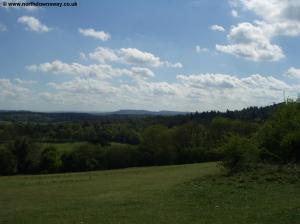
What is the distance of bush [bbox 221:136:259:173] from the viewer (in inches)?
1257

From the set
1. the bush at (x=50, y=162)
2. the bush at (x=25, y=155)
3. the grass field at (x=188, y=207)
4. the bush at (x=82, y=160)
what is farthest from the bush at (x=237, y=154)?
the bush at (x=25, y=155)

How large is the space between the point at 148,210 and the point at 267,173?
11637 mm

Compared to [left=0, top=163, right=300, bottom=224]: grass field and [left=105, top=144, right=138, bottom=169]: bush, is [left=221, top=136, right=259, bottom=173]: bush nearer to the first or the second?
[left=0, top=163, right=300, bottom=224]: grass field

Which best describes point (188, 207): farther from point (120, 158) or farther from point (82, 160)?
point (120, 158)

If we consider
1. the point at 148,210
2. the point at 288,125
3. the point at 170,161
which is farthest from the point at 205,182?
the point at 170,161

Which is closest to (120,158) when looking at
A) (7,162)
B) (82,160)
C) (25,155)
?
(82,160)

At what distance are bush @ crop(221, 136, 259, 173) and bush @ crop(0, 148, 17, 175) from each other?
180 ft

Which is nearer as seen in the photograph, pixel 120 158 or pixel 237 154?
pixel 237 154

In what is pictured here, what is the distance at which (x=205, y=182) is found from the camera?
87.0 feet

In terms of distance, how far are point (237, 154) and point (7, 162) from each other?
5635 centimetres

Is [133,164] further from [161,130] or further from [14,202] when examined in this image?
[14,202]

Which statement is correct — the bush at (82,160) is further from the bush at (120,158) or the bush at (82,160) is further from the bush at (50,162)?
the bush at (50,162)

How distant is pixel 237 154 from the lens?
32.1 metres

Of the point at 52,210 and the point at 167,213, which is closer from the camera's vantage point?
the point at 167,213
